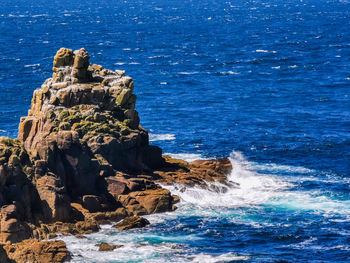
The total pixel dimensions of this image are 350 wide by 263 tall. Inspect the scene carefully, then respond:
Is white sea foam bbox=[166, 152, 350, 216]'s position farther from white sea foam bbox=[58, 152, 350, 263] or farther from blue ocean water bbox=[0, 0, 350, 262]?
blue ocean water bbox=[0, 0, 350, 262]

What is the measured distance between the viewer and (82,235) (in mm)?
55500

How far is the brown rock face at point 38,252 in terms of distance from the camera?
48844 millimetres

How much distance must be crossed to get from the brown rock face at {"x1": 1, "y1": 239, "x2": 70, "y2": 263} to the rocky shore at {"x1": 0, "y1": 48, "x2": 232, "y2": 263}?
0.07m

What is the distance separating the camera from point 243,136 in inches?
3659

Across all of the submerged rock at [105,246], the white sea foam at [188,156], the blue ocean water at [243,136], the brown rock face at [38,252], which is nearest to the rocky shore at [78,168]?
the brown rock face at [38,252]

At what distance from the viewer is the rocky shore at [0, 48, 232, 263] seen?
54531 millimetres

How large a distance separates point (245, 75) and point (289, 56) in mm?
31878

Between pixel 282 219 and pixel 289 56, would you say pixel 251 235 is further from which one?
pixel 289 56

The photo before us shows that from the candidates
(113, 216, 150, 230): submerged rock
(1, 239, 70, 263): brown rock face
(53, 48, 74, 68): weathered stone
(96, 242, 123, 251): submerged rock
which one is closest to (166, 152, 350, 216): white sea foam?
(113, 216, 150, 230): submerged rock

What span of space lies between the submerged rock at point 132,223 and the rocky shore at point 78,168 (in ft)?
0.31

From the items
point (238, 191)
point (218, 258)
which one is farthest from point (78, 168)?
point (238, 191)

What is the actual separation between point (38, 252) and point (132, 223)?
10.7 m

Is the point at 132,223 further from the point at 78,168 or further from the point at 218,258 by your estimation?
the point at 218,258

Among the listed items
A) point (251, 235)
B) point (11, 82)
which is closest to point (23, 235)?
point (251, 235)
